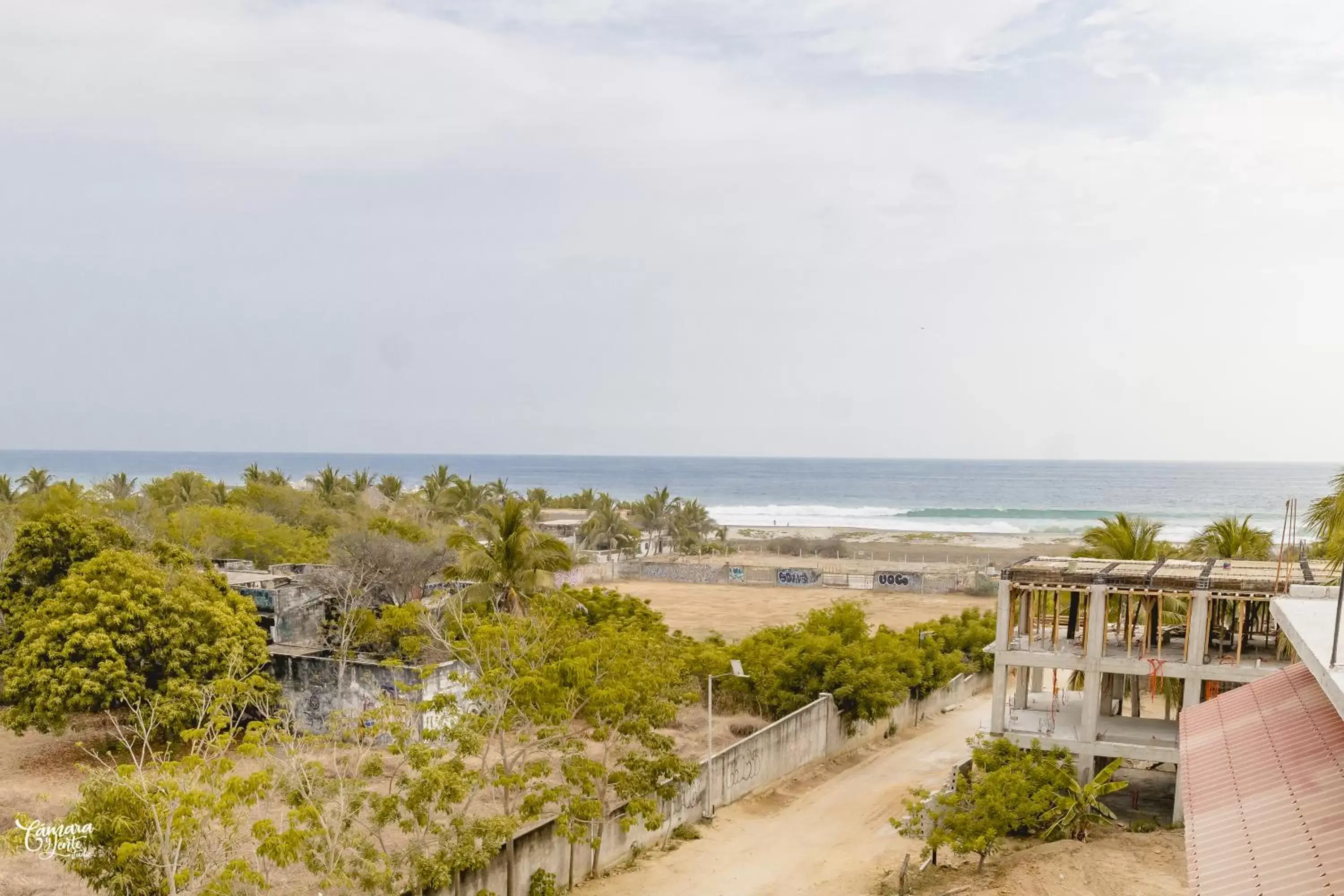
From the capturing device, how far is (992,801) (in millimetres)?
19156

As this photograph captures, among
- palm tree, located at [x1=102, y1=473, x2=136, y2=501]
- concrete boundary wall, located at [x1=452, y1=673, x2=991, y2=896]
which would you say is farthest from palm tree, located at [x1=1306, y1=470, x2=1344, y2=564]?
palm tree, located at [x1=102, y1=473, x2=136, y2=501]

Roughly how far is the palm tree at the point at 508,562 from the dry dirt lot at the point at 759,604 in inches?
523

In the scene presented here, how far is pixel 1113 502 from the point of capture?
145 metres

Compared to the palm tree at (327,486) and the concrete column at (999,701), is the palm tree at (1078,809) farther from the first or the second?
the palm tree at (327,486)

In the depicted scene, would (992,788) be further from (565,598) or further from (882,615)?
(882,615)

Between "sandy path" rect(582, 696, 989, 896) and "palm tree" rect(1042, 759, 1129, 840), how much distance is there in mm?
2854

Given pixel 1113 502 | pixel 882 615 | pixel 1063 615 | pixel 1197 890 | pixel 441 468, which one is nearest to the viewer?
pixel 1197 890

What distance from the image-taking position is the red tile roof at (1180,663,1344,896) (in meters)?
7.02

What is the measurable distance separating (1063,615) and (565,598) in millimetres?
14964

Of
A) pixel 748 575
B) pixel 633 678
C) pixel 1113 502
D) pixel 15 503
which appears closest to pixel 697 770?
pixel 633 678

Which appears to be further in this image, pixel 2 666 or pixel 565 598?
pixel 565 598

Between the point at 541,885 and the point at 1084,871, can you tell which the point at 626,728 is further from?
the point at 1084,871

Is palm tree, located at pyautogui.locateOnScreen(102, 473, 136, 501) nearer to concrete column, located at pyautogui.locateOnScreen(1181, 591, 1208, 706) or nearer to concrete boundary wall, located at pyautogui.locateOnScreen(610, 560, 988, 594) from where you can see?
concrete boundary wall, located at pyautogui.locateOnScreen(610, 560, 988, 594)

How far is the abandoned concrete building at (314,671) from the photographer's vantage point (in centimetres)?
2534
